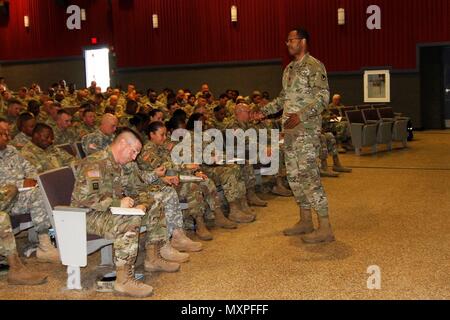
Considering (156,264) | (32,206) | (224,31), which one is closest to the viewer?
(156,264)

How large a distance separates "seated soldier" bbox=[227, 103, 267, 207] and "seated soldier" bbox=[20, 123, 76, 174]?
200cm

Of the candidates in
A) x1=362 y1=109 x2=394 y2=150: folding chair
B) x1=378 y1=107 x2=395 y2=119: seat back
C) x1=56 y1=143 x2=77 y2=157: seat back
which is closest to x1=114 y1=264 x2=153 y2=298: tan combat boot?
x1=56 y1=143 x2=77 y2=157: seat back

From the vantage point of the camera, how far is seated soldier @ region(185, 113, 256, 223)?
20.3 feet

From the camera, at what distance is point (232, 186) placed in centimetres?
624

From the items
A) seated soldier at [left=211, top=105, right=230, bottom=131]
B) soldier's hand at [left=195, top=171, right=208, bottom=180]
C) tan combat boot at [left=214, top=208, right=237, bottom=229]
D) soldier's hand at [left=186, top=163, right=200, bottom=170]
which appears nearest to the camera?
soldier's hand at [left=195, top=171, right=208, bottom=180]

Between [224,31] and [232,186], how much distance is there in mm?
11633

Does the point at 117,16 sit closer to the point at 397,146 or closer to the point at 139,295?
the point at 397,146

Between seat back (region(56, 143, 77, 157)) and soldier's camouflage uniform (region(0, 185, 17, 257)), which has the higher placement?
seat back (region(56, 143, 77, 157))

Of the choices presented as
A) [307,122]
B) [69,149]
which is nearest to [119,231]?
[307,122]

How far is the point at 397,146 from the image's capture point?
1219 centimetres

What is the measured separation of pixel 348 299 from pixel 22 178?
2.89 metres

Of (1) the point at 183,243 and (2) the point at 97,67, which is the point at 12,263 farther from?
(2) the point at 97,67

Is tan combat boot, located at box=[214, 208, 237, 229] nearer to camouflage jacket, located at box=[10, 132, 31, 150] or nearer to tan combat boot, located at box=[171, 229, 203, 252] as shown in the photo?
tan combat boot, located at box=[171, 229, 203, 252]

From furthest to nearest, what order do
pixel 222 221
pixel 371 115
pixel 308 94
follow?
1. pixel 371 115
2. pixel 222 221
3. pixel 308 94
